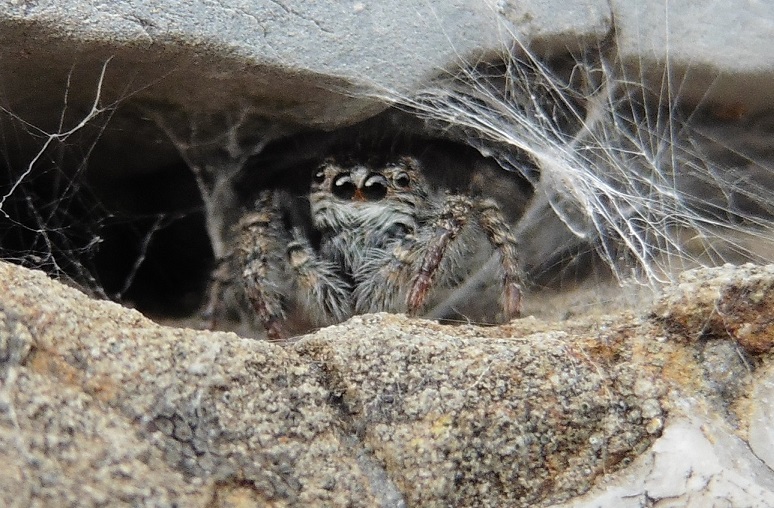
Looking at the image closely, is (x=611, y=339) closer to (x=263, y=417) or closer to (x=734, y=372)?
(x=734, y=372)

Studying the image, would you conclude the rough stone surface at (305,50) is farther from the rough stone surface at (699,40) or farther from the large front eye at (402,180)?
the large front eye at (402,180)

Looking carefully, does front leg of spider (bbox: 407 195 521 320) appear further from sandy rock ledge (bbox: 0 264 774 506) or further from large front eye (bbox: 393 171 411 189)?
sandy rock ledge (bbox: 0 264 774 506)

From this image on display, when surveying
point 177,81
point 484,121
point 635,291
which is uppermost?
point 177,81

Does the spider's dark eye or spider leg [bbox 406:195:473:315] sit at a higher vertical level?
the spider's dark eye

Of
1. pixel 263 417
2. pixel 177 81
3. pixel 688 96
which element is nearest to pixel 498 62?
pixel 688 96

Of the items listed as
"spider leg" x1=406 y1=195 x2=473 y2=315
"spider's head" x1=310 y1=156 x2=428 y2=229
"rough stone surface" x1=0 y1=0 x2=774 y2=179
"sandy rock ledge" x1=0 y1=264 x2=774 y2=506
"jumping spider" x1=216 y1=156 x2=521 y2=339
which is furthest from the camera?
"spider's head" x1=310 y1=156 x2=428 y2=229

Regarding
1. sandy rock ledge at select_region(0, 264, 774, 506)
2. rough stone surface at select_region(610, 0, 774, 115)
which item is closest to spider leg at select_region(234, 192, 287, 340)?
sandy rock ledge at select_region(0, 264, 774, 506)

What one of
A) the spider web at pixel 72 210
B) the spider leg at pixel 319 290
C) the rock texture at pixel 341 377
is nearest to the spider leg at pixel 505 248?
the rock texture at pixel 341 377
